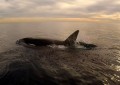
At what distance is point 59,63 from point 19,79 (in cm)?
444

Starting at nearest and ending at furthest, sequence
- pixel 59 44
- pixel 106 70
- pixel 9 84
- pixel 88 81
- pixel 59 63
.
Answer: pixel 9 84 → pixel 88 81 → pixel 106 70 → pixel 59 63 → pixel 59 44

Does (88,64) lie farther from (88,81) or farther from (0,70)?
(0,70)

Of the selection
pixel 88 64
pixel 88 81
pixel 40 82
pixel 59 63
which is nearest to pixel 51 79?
pixel 40 82

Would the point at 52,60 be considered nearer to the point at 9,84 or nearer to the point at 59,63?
the point at 59,63

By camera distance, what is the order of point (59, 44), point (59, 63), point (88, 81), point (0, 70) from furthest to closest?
point (59, 44) → point (59, 63) → point (0, 70) → point (88, 81)

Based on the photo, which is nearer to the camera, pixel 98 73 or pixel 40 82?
pixel 40 82

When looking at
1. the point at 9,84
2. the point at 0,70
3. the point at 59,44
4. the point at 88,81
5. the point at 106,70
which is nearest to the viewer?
the point at 9,84

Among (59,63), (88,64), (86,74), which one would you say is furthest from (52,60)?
(86,74)

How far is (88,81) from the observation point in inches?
416

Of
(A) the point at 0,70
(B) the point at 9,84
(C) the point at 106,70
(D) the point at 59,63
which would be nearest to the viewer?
(B) the point at 9,84

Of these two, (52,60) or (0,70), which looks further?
(52,60)

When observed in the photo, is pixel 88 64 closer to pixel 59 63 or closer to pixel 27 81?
pixel 59 63

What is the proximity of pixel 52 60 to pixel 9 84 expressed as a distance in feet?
18.5

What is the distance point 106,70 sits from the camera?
501 inches
